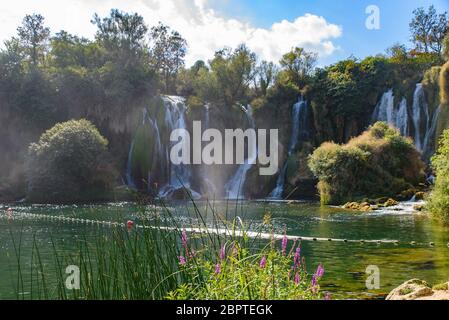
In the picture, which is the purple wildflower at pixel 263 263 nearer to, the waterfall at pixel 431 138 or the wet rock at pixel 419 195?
the wet rock at pixel 419 195

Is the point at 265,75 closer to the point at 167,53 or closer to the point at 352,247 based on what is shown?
the point at 167,53

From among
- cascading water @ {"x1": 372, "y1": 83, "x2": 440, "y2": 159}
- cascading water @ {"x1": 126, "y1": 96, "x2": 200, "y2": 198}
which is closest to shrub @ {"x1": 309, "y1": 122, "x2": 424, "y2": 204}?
cascading water @ {"x1": 372, "y1": 83, "x2": 440, "y2": 159}

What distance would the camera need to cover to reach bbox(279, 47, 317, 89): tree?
43578 millimetres

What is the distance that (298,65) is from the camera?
44.4 m

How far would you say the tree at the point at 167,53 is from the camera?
51875mm

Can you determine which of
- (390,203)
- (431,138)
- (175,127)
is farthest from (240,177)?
(390,203)

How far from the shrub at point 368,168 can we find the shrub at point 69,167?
14.0 metres

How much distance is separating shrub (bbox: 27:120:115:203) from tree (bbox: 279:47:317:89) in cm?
1595

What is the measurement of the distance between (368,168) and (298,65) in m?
17.6

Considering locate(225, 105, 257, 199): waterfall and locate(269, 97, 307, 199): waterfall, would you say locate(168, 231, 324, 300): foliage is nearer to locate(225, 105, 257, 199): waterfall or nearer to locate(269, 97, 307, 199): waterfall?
locate(225, 105, 257, 199): waterfall

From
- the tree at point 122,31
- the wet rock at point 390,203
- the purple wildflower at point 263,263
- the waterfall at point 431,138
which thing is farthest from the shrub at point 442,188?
the tree at point 122,31
